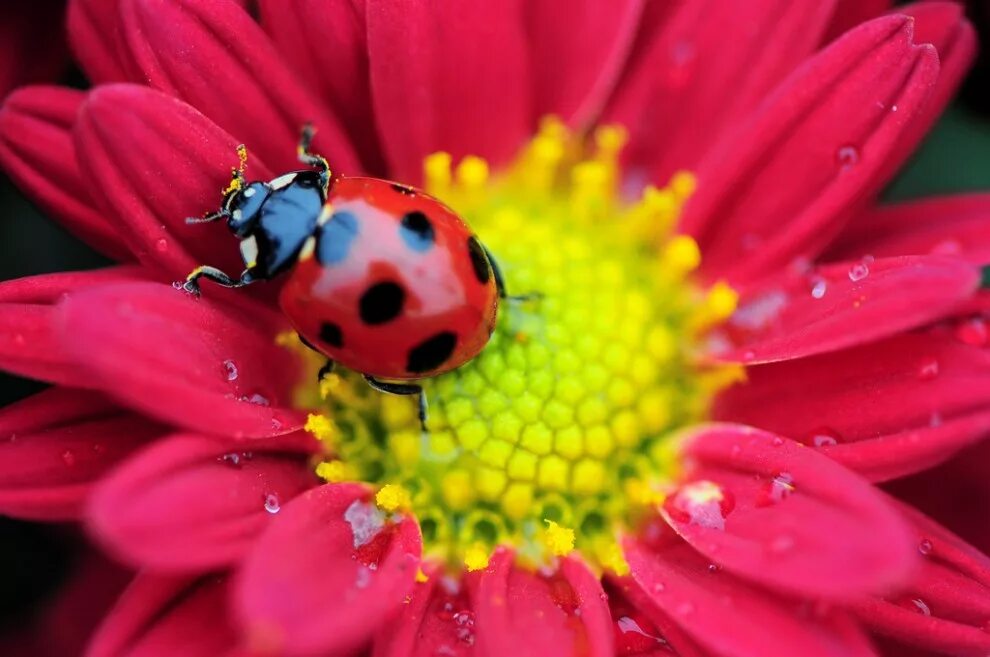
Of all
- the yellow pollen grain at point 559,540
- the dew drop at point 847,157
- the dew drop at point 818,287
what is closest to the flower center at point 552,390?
the yellow pollen grain at point 559,540

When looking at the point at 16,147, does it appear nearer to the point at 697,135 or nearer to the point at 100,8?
the point at 100,8

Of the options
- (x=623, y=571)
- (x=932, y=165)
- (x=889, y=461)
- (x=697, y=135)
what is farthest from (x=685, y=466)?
(x=932, y=165)

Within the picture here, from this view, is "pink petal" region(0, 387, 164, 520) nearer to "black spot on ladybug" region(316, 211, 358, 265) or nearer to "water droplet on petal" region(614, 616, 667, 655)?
"black spot on ladybug" region(316, 211, 358, 265)

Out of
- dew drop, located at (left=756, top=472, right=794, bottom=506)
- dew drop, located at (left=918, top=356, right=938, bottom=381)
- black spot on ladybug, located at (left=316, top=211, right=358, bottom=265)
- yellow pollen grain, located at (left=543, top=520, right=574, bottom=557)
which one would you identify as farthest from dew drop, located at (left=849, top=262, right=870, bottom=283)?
black spot on ladybug, located at (left=316, top=211, right=358, bottom=265)

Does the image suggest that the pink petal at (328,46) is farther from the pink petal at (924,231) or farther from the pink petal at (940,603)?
the pink petal at (940,603)

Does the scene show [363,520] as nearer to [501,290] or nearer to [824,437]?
[501,290]
